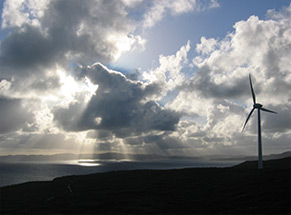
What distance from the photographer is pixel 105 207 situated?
4203cm

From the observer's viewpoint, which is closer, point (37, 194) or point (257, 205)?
point (257, 205)

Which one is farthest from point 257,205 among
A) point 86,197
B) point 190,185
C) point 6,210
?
point 6,210

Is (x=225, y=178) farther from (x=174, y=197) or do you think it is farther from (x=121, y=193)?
(x=121, y=193)

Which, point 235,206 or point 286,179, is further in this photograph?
point 286,179

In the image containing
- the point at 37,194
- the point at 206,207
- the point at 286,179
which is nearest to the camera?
the point at 206,207

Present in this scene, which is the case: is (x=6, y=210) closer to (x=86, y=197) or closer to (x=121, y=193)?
(x=86, y=197)

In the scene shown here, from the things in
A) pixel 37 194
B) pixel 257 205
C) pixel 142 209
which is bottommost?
pixel 37 194

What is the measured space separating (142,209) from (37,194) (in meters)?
35.8

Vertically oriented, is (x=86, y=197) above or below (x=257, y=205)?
below

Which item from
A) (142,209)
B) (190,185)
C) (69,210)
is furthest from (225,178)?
(69,210)

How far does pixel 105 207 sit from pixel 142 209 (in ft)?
22.9

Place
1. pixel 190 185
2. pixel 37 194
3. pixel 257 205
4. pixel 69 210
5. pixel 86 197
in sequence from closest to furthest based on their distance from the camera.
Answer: pixel 257 205
pixel 69 210
pixel 86 197
pixel 190 185
pixel 37 194

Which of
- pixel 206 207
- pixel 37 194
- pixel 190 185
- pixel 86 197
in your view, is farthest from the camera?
pixel 37 194

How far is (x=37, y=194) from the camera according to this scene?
62.5m
